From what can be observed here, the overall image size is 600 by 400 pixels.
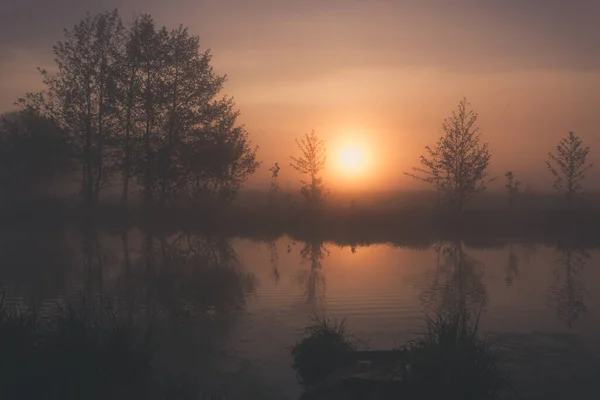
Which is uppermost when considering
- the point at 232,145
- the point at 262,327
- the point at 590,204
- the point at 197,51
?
the point at 197,51

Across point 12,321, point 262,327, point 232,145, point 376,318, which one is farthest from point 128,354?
point 232,145

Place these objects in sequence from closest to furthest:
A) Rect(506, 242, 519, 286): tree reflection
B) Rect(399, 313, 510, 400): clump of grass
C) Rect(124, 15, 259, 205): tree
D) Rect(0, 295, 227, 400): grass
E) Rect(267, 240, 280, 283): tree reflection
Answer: Rect(0, 295, 227, 400): grass → Rect(399, 313, 510, 400): clump of grass → Rect(506, 242, 519, 286): tree reflection → Rect(267, 240, 280, 283): tree reflection → Rect(124, 15, 259, 205): tree

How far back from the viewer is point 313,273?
60.3ft

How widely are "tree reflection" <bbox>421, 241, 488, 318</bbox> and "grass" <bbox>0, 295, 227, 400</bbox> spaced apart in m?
4.59

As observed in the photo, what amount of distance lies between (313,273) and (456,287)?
4.32 m

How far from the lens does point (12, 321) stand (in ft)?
26.0

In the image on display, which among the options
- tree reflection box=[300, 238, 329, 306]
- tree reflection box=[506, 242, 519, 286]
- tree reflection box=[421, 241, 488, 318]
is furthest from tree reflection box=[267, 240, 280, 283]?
tree reflection box=[506, 242, 519, 286]

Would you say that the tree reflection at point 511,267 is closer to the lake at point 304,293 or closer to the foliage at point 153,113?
the lake at point 304,293

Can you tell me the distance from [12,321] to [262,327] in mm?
4504

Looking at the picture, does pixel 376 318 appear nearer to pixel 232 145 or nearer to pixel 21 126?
pixel 232 145

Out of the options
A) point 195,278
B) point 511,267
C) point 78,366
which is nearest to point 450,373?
point 78,366

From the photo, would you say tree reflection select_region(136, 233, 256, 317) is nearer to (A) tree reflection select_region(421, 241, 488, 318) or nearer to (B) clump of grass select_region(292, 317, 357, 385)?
(B) clump of grass select_region(292, 317, 357, 385)

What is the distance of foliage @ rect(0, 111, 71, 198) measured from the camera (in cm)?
4075

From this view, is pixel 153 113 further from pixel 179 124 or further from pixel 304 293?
pixel 304 293
